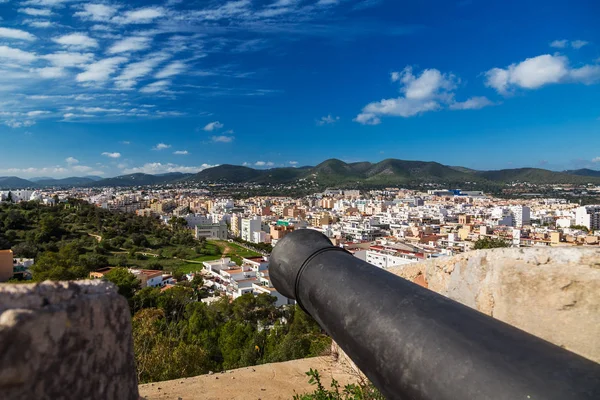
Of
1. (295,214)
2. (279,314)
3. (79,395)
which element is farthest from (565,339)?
(295,214)

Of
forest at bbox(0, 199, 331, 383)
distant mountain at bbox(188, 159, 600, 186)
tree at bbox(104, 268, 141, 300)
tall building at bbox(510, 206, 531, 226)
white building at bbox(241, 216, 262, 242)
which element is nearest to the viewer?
forest at bbox(0, 199, 331, 383)

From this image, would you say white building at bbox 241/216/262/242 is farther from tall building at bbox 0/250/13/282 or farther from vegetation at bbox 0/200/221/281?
tall building at bbox 0/250/13/282

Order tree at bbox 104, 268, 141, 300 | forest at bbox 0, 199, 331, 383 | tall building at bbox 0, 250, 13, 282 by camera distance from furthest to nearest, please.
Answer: tall building at bbox 0, 250, 13, 282 → tree at bbox 104, 268, 141, 300 → forest at bbox 0, 199, 331, 383

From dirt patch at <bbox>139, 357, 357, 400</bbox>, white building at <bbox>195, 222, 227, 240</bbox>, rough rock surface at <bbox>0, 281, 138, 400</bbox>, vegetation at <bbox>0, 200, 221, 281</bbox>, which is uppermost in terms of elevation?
rough rock surface at <bbox>0, 281, 138, 400</bbox>

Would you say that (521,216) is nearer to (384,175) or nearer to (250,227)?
(250,227)

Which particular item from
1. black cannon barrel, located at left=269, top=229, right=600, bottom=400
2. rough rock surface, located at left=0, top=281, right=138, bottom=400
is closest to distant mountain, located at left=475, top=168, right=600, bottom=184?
black cannon barrel, located at left=269, top=229, right=600, bottom=400

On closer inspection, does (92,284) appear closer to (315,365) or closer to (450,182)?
(315,365)
